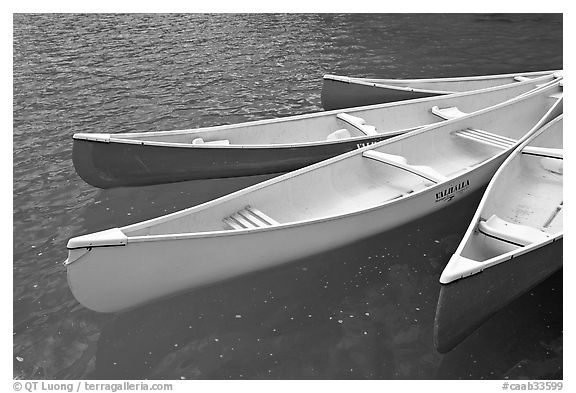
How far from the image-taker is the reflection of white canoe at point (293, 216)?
5.79 meters

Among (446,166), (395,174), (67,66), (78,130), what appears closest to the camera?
(395,174)

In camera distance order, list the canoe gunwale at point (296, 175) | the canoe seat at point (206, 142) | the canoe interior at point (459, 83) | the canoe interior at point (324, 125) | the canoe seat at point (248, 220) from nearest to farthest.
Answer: the canoe gunwale at point (296, 175) < the canoe seat at point (248, 220) < the canoe seat at point (206, 142) < the canoe interior at point (324, 125) < the canoe interior at point (459, 83)

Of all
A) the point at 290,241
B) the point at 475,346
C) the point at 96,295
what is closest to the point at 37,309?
the point at 96,295

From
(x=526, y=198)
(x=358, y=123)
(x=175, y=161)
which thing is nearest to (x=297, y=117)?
(x=358, y=123)

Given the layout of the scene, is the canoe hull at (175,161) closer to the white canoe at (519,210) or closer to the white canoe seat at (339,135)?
the white canoe seat at (339,135)

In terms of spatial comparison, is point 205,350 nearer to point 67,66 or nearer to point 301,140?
point 301,140

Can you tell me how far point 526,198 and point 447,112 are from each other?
2.85 metres

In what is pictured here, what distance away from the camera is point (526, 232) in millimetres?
6695

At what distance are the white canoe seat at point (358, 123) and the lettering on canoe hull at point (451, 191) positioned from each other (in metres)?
1.73

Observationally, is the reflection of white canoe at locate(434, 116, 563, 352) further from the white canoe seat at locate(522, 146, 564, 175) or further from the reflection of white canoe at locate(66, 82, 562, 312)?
the reflection of white canoe at locate(66, 82, 562, 312)

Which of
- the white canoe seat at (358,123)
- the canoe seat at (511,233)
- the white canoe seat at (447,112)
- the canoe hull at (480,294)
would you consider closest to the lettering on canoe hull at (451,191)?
the canoe seat at (511,233)

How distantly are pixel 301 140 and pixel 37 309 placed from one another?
15.5 ft

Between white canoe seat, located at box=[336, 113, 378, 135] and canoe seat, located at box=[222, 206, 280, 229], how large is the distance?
288 centimetres

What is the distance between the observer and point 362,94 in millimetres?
11156
